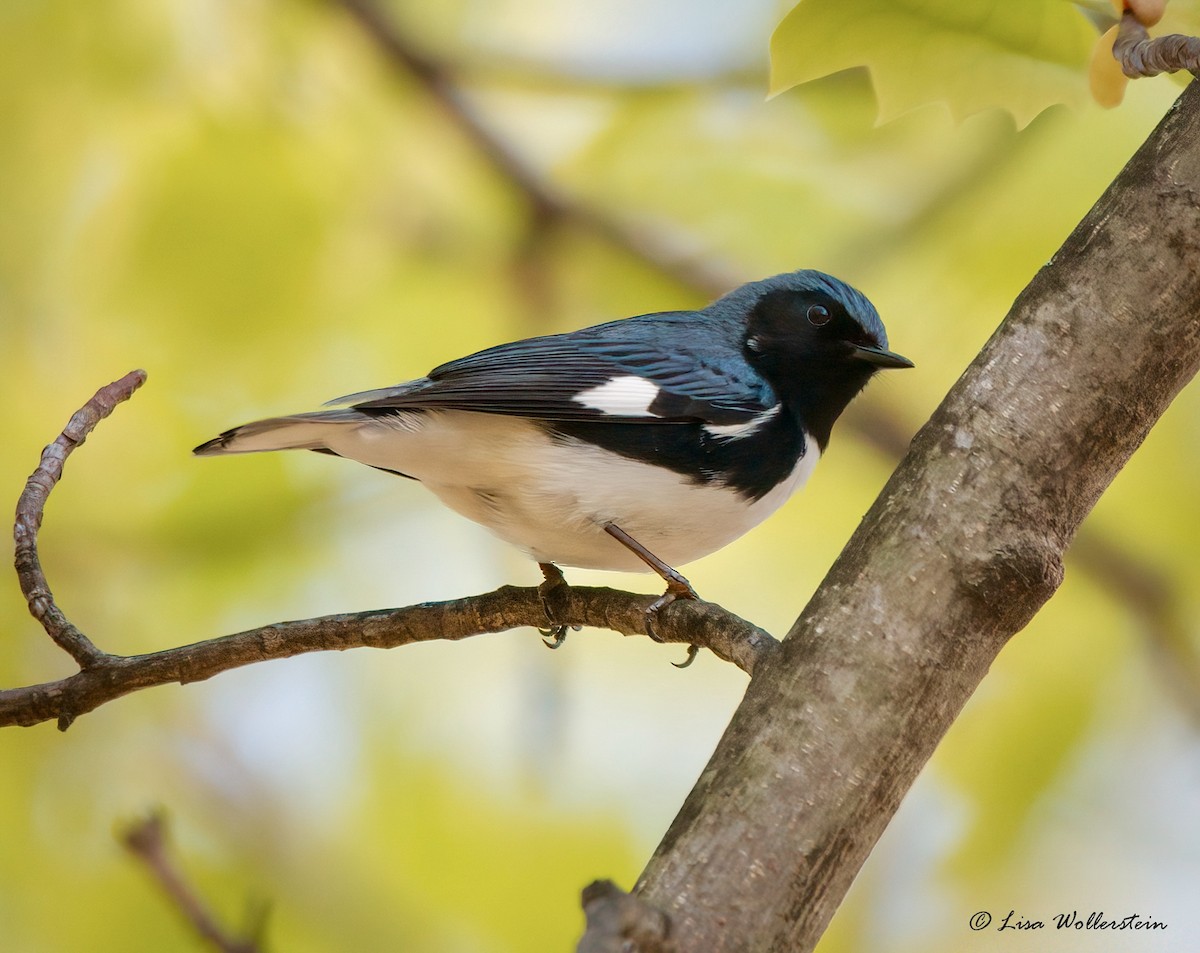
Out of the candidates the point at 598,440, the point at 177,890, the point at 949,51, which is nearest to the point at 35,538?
the point at 177,890

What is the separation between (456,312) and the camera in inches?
178

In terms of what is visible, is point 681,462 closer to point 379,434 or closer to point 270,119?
point 379,434

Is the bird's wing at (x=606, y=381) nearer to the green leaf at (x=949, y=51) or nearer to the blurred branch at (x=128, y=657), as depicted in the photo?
the blurred branch at (x=128, y=657)

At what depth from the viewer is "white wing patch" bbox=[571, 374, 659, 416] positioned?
2869 mm

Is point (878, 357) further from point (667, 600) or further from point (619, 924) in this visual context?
point (619, 924)

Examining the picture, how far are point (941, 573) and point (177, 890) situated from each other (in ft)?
3.72

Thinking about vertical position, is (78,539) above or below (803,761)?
above

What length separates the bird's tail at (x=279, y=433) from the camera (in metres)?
2.87

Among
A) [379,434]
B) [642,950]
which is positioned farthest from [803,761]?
[379,434]

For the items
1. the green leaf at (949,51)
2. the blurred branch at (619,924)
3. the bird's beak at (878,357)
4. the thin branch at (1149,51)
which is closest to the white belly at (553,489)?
the bird's beak at (878,357)

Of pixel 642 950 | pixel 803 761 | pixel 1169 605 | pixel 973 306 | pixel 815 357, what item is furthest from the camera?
pixel 973 306

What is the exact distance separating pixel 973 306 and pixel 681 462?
1697 mm

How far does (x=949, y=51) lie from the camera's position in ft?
8.09

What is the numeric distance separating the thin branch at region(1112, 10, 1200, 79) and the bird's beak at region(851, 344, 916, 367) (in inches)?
40.3
